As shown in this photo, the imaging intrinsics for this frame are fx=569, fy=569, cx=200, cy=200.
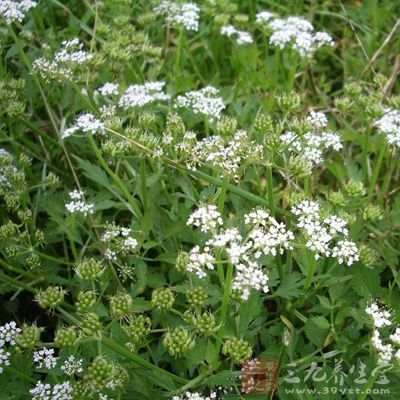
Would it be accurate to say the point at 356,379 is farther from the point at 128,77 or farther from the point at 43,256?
the point at 128,77

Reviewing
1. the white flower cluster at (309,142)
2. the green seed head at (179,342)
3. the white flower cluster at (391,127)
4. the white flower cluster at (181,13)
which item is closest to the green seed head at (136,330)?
the green seed head at (179,342)

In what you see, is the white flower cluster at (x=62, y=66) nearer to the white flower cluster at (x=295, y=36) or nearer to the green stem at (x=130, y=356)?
the white flower cluster at (x=295, y=36)

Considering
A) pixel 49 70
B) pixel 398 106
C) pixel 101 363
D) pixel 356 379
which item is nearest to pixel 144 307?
pixel 101 363

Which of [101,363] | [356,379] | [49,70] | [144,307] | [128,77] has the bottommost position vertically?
[356,379]

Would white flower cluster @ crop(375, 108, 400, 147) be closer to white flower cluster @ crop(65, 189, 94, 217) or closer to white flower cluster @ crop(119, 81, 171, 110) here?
white flower cluster @ crop(119, 81, 171, 110)

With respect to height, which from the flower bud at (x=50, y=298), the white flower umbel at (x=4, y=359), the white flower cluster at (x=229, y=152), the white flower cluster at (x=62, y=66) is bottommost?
the white flower umbel at (x=4, y=359)

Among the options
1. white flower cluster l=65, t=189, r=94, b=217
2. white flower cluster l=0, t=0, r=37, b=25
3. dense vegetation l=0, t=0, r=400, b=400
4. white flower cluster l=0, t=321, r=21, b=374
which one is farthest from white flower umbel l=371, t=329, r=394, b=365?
white flower cluster l=0, t=0, r=37, b=25

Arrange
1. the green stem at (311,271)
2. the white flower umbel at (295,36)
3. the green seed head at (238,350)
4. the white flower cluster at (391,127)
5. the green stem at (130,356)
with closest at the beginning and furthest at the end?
1. the green stem at (130,356)
2. the green seed head at (238,350)
3. the green stem at (311,271)
4. the white flower cluster at (391,127)
5. the white flower umbel at (295,36)

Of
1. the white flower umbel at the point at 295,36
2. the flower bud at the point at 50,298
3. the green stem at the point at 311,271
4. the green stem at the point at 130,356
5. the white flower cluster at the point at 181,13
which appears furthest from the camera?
the white flower cluster at the point at 181,13
